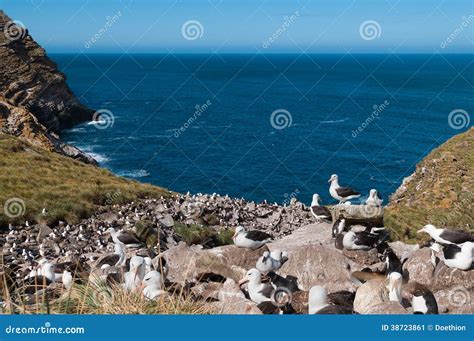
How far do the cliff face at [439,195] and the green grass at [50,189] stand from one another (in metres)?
16.0

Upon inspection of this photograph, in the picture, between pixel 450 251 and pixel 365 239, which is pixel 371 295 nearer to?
pixel 450 251

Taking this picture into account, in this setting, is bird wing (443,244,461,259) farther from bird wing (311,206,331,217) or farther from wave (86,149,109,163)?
wave (86,149,109,163)

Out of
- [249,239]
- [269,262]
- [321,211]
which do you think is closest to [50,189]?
[321,211]

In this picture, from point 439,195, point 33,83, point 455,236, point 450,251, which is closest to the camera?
point 450,251

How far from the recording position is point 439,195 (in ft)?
140

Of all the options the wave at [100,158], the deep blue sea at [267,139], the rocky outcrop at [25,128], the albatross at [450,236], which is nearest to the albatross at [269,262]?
the albatross at [450,236]

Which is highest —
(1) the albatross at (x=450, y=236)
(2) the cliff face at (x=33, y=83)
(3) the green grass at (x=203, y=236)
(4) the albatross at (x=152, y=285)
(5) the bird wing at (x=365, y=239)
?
(2) the cliff face at (x=33, y=83)

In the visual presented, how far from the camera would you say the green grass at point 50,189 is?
30016 mm

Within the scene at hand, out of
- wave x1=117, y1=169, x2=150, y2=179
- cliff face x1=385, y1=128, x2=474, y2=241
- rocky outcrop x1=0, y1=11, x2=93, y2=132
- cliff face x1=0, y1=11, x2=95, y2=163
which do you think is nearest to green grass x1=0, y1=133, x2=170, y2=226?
cliff face x1=385, y1=128, x2=474, y2=241

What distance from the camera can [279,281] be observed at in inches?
558

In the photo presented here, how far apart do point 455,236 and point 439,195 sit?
94.5ft

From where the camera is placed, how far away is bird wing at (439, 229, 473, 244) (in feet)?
50.5

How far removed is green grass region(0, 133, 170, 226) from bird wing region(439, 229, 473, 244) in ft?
65.3

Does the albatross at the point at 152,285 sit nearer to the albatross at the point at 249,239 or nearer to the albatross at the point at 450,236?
the albatross at the point at 249,239
